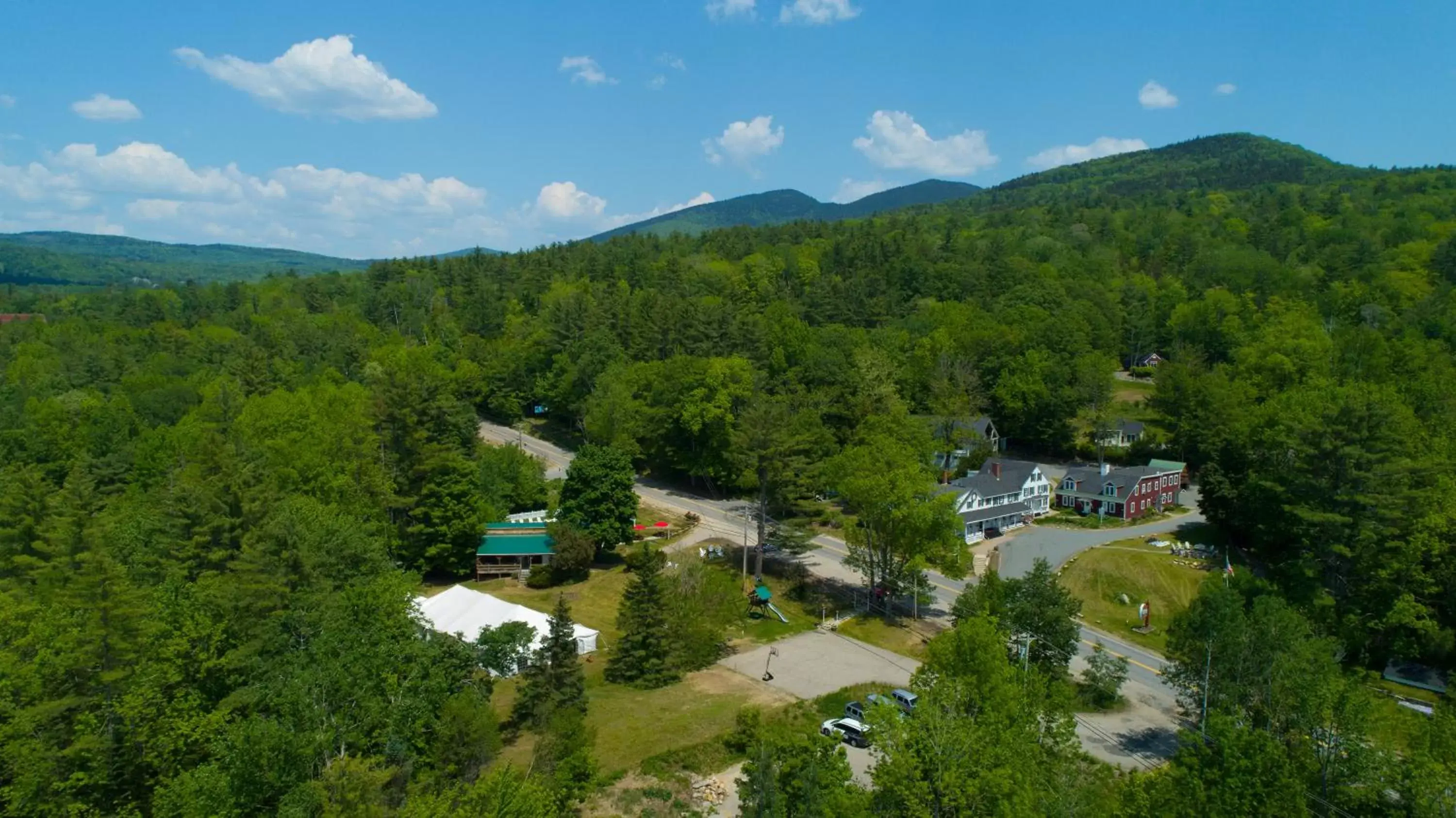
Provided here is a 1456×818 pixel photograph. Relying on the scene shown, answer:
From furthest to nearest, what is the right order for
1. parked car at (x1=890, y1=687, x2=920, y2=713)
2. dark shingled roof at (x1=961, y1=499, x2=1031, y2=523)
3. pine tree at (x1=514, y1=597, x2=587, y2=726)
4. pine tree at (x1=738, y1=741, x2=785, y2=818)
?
dark shingled roof at (x1=961, y1=499, x2=1031, y2=523) < parked car at (x1=890, y1=687, x2=920, y2=713) < pine tree at (x1=514, y1=597, x2=587, y2=726) < pine tree at (x1=738, y1=741, x2=785, y2=818)

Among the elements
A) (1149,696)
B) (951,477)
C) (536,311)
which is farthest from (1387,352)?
(536,311)

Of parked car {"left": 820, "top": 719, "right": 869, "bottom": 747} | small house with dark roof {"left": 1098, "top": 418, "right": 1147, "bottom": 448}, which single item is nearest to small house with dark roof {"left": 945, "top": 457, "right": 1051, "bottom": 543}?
small house with dark roof {"left": 1098, "top": 418, "right": 1147, "bottom": 448}

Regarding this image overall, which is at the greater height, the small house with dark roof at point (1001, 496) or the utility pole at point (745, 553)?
the small house with dark roof at point (1001, 496)

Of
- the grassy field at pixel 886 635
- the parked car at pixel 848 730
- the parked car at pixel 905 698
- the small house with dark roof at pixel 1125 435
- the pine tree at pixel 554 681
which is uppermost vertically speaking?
the small house with dark roof at pixel 1125 435

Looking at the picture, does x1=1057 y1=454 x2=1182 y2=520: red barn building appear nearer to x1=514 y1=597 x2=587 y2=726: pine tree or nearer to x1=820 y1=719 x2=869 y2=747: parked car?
x1=820 y1=719 x2=869 y2=747: parked car

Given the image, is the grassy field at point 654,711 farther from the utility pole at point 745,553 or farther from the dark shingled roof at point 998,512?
the dark shingled roof at point 998,512

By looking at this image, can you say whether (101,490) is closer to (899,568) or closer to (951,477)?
(899,568)

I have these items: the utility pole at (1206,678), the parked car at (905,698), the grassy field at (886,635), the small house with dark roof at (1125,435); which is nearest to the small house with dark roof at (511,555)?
the grassy field at (886,635)

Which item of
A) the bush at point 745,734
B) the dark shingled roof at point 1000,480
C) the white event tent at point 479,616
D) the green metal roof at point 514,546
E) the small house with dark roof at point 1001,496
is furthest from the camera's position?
the dark shingled roof at point 1000,480
